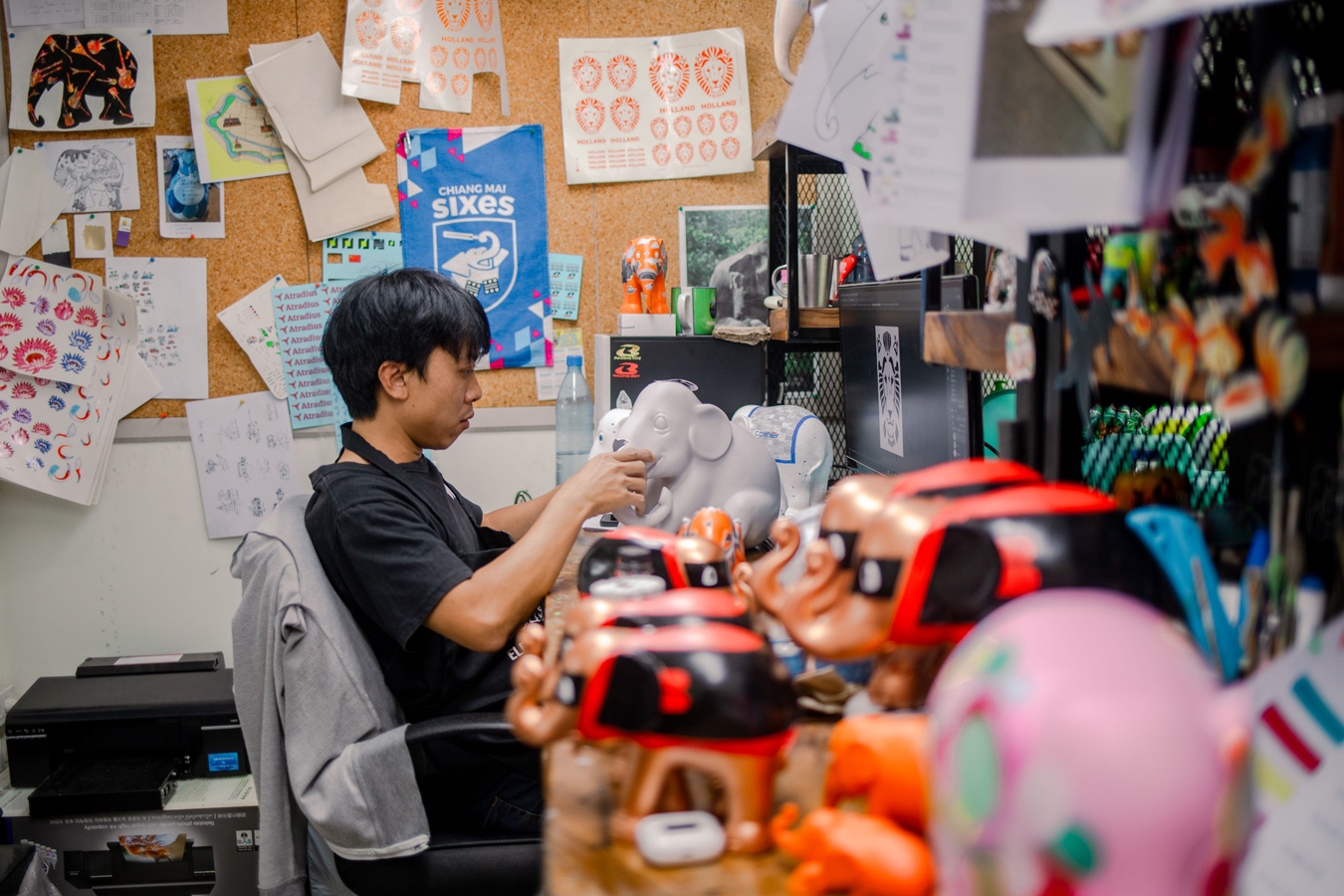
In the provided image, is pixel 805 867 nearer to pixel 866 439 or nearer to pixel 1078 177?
pixel 1078 177

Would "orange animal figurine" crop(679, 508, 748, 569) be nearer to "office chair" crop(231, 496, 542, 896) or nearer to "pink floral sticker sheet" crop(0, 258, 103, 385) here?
"office chair" crop(231, 496, 542, 896)

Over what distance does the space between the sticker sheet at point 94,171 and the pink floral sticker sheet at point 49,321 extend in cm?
18

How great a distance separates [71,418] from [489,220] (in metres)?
1.20

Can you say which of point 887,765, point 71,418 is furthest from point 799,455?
point 71,418

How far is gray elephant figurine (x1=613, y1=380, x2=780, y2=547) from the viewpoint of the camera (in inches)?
49.6

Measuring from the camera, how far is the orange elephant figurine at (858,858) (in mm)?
374

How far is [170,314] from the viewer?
228 centimetres

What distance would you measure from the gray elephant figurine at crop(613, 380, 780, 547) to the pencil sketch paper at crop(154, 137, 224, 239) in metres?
1.61

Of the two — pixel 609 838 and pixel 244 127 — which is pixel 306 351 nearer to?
pixel 244 127

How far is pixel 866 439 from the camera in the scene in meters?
1.27

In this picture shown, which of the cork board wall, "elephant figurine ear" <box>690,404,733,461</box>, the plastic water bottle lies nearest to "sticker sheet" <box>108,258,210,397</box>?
the cork board wall

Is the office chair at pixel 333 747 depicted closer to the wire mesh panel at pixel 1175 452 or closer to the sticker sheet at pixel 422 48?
the wire mesh panel at pixel 1175 452

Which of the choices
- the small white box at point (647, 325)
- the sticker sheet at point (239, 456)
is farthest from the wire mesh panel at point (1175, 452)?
the sticker sheet at point (239, 456)

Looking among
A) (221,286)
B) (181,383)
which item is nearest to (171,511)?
(181,383)
